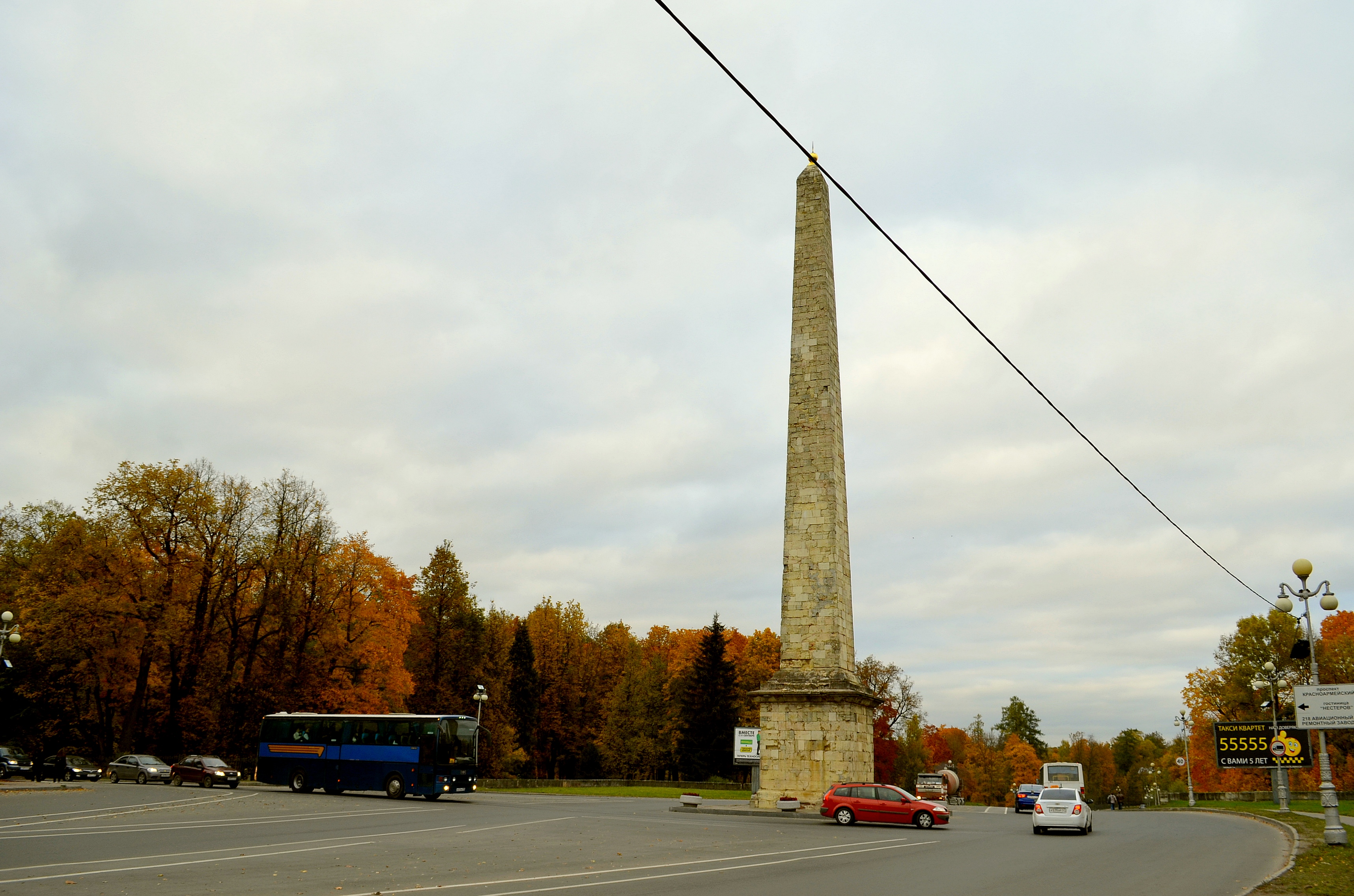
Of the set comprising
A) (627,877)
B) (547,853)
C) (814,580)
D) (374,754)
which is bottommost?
(547,853)

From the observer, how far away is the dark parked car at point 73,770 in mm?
38406

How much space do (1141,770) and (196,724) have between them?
129156mm

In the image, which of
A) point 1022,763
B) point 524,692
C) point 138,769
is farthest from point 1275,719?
point 1022,763

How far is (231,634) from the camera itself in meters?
47.7

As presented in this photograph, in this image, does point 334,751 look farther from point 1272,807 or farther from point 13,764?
point 1272,807

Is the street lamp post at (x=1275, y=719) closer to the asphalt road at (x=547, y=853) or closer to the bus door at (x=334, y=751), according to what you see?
the asphalt road at (x=547, y=853)

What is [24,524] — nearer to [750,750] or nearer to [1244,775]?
[750,750]

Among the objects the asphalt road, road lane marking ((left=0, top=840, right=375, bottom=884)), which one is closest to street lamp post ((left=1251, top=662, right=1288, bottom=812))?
the asphalt road

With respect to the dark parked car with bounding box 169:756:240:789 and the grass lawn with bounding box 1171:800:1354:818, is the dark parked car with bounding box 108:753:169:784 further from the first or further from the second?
the grass lawn with bounding box 1171:800:1354:818

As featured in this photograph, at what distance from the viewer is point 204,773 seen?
121ft

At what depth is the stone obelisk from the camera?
97.2ft

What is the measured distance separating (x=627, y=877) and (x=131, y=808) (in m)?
18.1

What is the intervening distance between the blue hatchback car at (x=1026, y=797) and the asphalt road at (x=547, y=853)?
14087 mm

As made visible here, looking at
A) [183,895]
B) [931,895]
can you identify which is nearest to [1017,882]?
[931,895]
